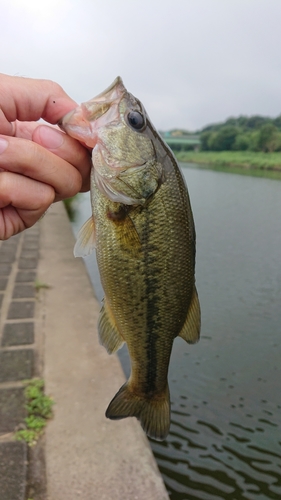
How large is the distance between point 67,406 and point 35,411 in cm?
24

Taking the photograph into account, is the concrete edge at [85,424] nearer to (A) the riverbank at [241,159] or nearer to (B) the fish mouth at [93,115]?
(B) the fish mouth at [93,115]

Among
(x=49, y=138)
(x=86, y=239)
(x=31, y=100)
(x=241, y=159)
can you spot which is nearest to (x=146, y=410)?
(x=86, y=239)

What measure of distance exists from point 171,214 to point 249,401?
3.48m

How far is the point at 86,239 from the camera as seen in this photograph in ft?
5.36

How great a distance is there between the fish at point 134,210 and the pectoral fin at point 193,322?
0.15 feet

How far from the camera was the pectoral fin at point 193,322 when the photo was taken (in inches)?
68.1

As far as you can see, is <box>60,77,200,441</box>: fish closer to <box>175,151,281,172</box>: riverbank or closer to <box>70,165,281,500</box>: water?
<box>70,165,281,500</box>: water

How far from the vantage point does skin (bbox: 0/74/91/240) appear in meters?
1.45

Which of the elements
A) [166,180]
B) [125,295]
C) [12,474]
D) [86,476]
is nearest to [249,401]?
[86,476]

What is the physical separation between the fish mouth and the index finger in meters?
0.11

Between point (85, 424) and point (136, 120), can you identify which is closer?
point (136, 120)

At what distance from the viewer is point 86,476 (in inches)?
94.7

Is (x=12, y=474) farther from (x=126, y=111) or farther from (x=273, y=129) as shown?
(x=273, y=129)

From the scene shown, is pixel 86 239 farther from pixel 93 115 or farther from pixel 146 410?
pixel 146 410
